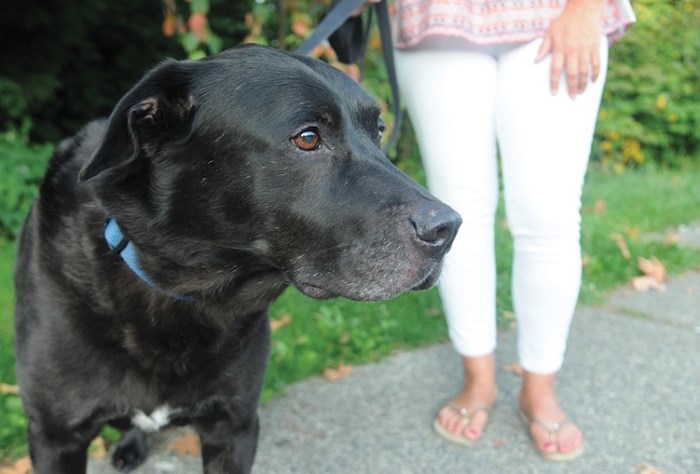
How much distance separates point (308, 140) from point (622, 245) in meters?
3.44

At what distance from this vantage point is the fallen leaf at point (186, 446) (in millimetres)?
2436

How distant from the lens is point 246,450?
2.01 meters

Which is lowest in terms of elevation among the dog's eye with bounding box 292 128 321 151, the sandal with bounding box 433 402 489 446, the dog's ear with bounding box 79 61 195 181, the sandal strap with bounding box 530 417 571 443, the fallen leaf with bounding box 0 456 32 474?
the sandal with bounding box 433 402 489 446

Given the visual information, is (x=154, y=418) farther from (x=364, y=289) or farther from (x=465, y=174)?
(x=465, y=174)

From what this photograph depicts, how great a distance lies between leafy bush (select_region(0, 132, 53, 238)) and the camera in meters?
4.60

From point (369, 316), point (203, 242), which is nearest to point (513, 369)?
point (369, 316)

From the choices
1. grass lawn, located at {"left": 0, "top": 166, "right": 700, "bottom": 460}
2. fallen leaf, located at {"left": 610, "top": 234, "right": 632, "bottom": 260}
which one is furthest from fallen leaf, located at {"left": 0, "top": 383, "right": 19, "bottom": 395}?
fallen leaf, located at {"left": 610, "top": 234, "right": 632, "bottom": 260}

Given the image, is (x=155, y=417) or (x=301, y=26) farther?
(x=301, y=26)

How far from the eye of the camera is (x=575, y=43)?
2145 mm

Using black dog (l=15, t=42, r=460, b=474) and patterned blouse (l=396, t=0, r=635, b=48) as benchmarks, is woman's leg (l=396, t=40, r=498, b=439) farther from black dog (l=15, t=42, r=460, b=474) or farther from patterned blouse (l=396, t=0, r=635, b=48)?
black dog (l=15, t=42, r=460, b=474)

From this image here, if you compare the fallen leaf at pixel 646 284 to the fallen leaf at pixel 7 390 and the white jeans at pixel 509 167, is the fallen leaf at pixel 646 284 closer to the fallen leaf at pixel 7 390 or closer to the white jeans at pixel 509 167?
the white jeans at pixel 509 167

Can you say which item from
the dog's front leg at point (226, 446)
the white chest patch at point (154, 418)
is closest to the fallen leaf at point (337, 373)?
the dog's front leg at point (226, 446)

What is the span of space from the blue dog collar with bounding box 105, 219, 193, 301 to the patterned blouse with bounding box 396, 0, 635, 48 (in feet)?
3.56

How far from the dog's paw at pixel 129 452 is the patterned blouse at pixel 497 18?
154 cm
